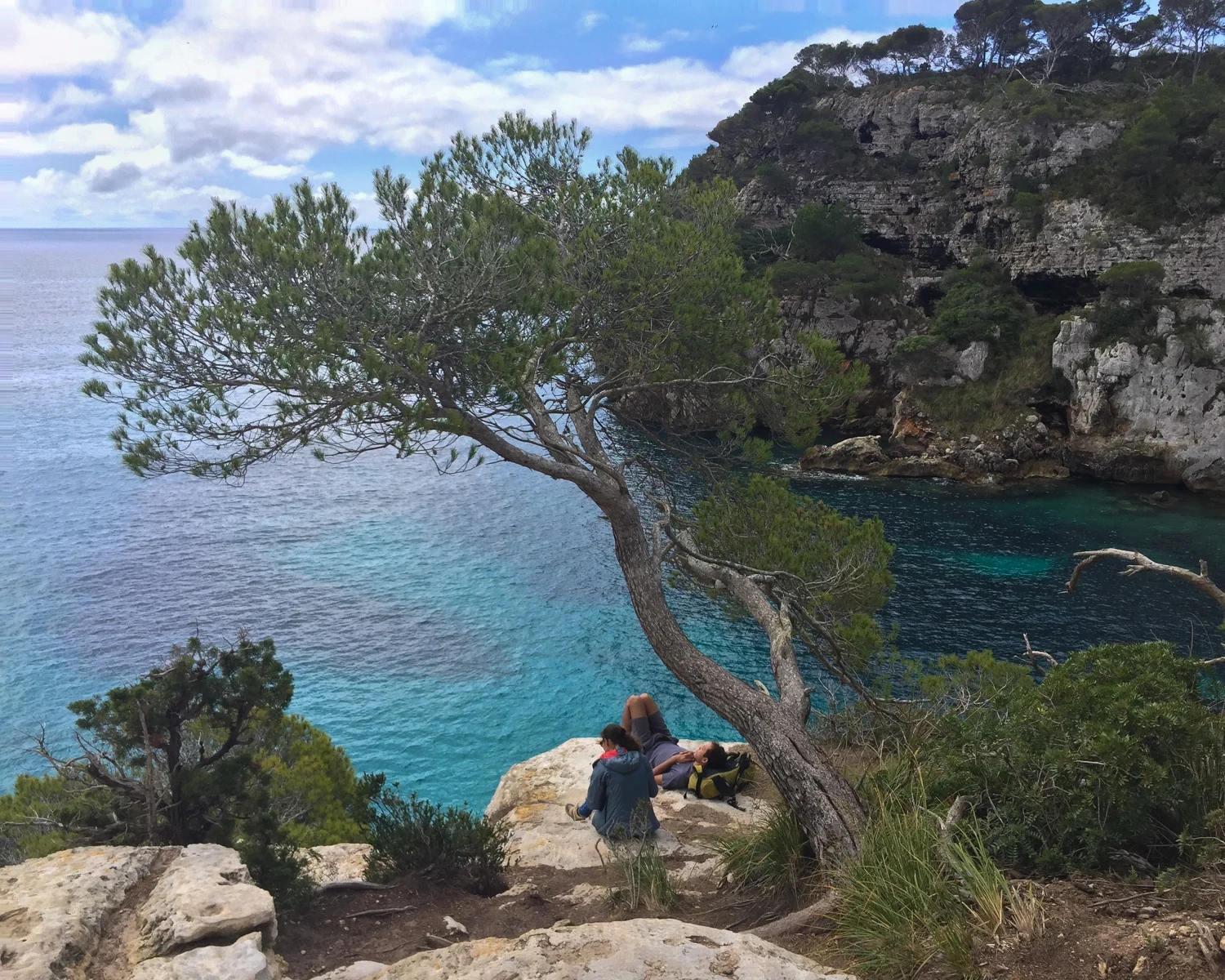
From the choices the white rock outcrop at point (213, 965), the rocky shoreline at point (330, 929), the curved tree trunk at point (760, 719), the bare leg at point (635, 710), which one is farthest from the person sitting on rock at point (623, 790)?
the white rock outcrop at point (213, 965)

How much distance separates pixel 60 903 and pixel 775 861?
4.67 m

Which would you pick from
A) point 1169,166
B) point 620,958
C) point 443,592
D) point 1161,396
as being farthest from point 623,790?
point 1169,166

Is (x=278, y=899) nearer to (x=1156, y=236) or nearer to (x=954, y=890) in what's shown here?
(x=954, y=890)

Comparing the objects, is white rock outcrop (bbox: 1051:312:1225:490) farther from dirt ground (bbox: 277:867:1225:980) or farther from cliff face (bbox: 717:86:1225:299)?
dirt ground (bbox: 277:867:1225:980)

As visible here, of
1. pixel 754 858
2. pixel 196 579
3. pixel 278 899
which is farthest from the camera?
pixel 196 579

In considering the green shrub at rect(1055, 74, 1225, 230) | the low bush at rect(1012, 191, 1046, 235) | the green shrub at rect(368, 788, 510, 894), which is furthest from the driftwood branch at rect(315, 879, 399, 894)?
the low bush at rect(1012, 191, 1046, 235)

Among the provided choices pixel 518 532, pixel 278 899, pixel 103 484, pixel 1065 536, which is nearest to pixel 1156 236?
pixel 1065 536

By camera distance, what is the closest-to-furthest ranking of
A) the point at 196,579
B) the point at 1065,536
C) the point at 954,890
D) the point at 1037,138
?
1. the point at 954,890
2. the point at 196,579
3. the point at 1065,536
4. the point at 1037,138

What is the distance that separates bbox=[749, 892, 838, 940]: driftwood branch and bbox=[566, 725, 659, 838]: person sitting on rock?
225 centimetres

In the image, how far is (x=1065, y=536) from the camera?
3173cm

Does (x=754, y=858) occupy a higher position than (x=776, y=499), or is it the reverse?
(x=776, y=499)

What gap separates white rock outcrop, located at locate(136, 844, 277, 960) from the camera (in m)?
4.74

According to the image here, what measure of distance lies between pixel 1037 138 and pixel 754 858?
170 feet

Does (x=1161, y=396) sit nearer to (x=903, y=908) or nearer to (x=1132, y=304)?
(x=1132, y=304)
